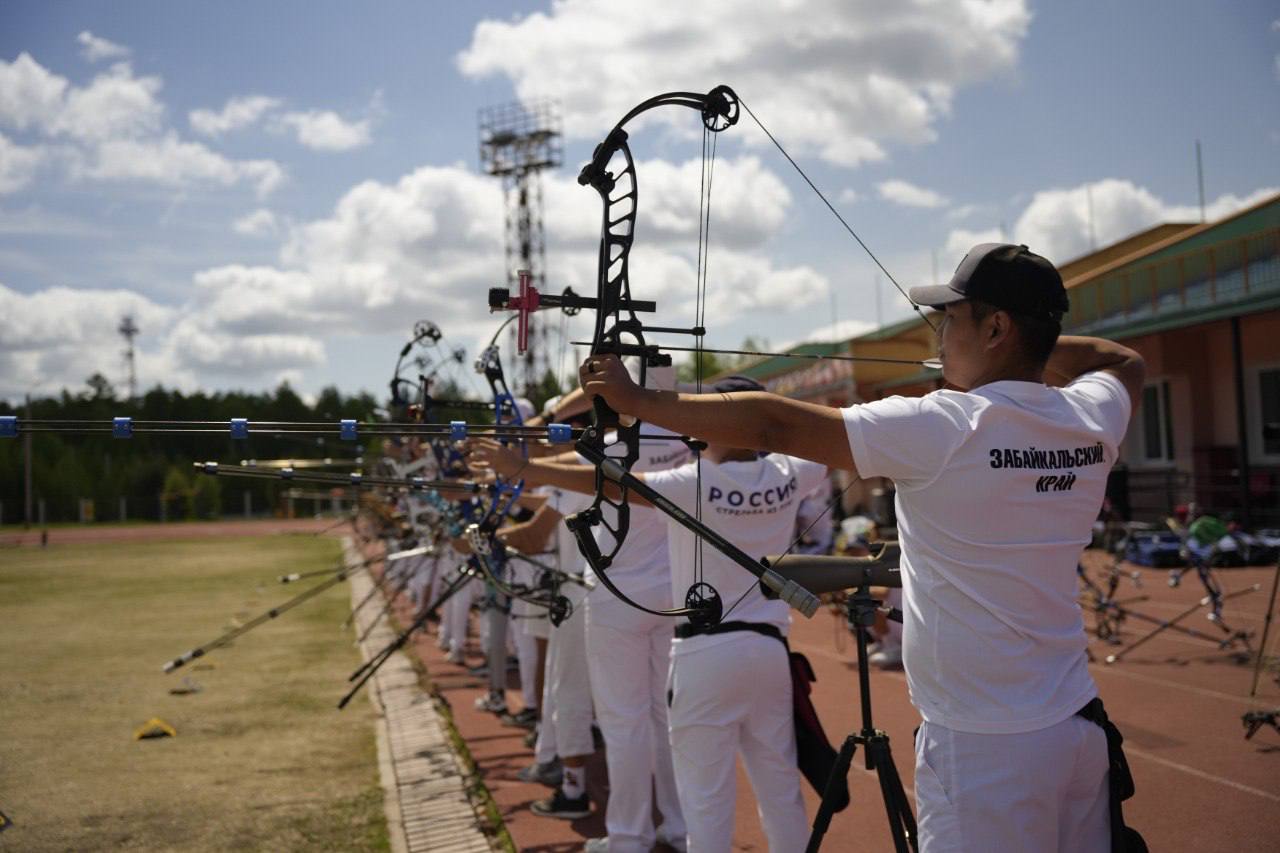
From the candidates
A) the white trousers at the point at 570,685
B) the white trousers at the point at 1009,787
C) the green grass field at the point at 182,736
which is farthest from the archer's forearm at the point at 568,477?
the green grass field at the point at 182,736

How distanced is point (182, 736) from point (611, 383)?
314 inches

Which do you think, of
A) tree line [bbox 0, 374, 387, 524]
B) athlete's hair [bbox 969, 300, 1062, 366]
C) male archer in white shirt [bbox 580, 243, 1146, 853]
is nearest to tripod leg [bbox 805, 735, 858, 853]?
male archer in white shirt [bbox 580, 243, 1146, 853]

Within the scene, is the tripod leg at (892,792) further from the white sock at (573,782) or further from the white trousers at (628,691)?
the white sock at (573,782)

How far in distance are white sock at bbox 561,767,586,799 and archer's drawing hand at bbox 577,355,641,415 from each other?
4.32m

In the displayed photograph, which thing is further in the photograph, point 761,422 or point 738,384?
point 738,384

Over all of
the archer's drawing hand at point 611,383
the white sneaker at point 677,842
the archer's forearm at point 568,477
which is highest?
the archer's drawing hand at point 611,383

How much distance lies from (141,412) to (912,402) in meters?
87.2

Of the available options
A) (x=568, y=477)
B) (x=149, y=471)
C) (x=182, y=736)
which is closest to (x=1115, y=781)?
(x=568, y=477)

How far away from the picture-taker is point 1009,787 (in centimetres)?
227

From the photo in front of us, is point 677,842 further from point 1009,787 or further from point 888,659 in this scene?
point 888,659

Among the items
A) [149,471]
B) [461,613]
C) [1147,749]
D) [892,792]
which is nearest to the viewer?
[892,792]

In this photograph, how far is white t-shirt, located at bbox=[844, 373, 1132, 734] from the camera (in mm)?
2273

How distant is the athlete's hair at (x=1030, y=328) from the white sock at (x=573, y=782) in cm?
450

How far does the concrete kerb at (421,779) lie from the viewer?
5773mm
